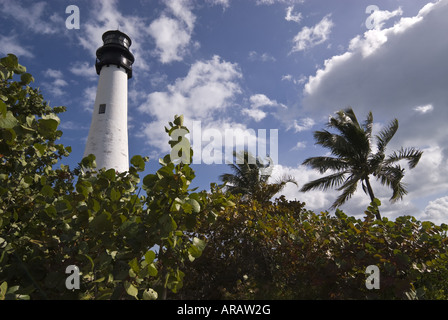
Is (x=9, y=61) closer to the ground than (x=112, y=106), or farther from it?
closer to the ground

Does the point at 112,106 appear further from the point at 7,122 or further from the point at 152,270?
the point at 152,270

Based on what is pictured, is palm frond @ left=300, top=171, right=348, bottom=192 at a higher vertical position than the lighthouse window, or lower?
lower

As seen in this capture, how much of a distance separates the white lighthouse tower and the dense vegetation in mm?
10150

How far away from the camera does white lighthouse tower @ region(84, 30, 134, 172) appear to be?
14242 mm

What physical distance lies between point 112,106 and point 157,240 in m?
15.5

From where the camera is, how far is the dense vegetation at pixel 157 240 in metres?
1.93

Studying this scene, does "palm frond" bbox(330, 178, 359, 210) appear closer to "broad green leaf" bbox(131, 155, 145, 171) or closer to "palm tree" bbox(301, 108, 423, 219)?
"palm tree" bbox(301, 108, 423, 219)

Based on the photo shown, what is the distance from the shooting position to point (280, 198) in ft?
23.7

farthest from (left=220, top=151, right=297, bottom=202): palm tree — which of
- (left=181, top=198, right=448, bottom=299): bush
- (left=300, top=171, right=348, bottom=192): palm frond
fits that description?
(left=181, top=198, right=448, bottom=299): bush

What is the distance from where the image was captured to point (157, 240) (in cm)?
194

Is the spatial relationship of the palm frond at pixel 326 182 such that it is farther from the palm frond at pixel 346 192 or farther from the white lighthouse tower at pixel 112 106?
the white lighthouse tower at pixel 112 106

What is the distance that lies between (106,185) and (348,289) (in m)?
2.63

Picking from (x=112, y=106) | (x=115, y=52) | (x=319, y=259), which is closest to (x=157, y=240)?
(x=319, y=259)
